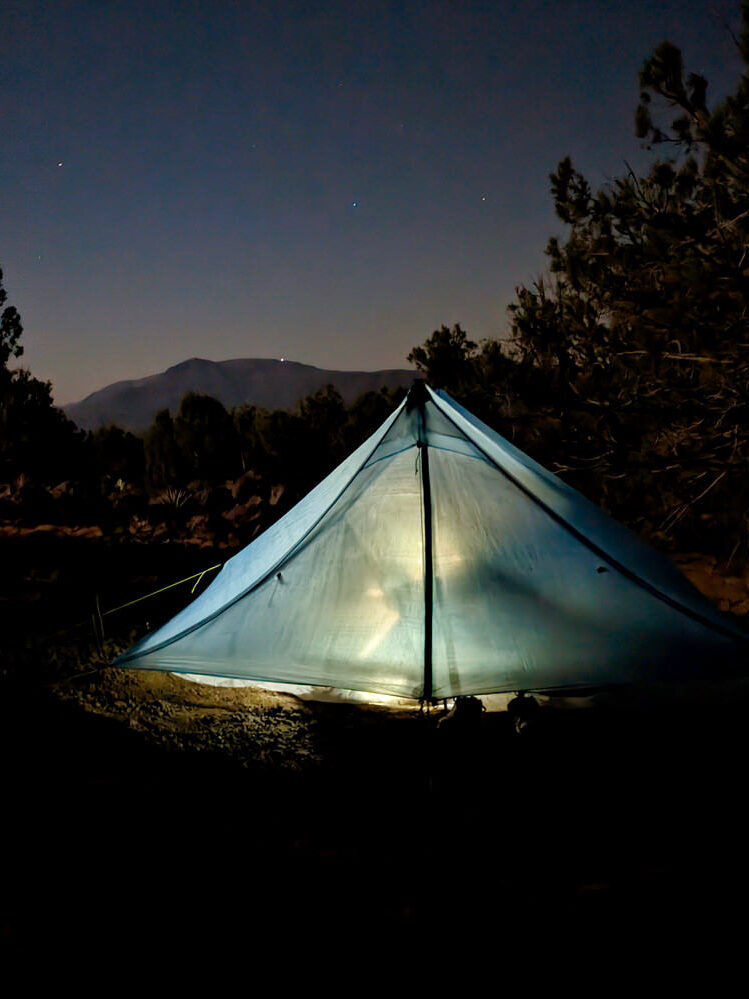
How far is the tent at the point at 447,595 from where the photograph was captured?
133 inches

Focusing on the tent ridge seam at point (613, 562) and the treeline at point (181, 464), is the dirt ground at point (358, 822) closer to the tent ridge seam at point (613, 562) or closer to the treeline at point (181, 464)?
the tent ridge seam at point (613, 562)

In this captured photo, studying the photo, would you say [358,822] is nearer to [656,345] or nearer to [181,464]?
[656,345]

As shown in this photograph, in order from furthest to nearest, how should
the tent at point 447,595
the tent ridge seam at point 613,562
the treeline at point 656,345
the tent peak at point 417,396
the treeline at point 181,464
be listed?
the treeline at point 181,464, the treeline at point 656,345, the tent peak at point 417,396, the tent ridge seam at point 613,562, the tent at point 447,595

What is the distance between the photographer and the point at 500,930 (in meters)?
2.16

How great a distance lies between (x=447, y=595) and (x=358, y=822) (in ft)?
4.19

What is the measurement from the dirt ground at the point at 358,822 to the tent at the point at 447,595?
0.40 m

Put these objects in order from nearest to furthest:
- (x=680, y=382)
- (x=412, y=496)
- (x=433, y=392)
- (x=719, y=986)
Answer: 1. (x=719, y=986)
2. (x=412, y=496)
3. (x=433, y=392)
4. (x=680, y=382)

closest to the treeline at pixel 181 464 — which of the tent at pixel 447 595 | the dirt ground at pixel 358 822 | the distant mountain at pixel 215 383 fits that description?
the tent at pixel 447 595

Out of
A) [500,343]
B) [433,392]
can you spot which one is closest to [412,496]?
[433,392]

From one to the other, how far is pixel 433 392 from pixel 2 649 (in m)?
3.96

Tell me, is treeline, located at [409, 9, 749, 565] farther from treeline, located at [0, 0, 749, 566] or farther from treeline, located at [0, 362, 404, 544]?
treeline, located at [0, 362, 404, 544]

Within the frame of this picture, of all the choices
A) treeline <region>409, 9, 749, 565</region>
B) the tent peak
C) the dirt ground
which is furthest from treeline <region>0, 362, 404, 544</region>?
the dirt ground

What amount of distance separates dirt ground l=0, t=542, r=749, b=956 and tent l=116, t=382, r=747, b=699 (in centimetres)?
40

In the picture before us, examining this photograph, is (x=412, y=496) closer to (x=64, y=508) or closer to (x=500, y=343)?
(x=500, y=343)
